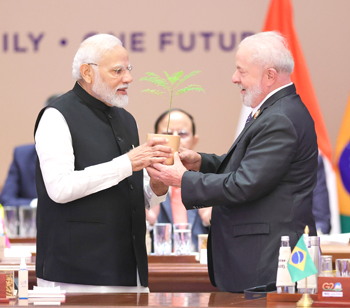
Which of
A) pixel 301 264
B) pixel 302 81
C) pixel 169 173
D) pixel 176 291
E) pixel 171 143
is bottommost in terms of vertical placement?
pixel 176 291

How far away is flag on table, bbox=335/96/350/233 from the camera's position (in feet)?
14.9

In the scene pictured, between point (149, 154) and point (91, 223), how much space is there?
1.17 feet

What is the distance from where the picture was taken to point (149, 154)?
228 centimetres

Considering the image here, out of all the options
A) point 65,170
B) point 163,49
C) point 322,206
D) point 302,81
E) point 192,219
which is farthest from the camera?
point 163,49

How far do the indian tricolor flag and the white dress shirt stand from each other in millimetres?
2653

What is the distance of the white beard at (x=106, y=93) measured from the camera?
238 cm

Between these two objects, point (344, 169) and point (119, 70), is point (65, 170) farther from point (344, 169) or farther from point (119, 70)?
point (344, 169)

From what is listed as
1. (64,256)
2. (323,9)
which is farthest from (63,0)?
(64,256)

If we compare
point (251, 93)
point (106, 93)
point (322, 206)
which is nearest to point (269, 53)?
point (251, 93)

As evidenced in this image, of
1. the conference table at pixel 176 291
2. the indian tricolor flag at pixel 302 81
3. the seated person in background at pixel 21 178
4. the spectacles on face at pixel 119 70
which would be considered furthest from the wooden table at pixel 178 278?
the indian tricolor flag at pixel 302 81

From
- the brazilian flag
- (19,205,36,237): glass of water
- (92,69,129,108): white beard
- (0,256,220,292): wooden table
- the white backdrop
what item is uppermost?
the white backdrop

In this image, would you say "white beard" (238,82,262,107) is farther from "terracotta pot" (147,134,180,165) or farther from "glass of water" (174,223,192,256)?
"glass of water" (174,223,192,256)

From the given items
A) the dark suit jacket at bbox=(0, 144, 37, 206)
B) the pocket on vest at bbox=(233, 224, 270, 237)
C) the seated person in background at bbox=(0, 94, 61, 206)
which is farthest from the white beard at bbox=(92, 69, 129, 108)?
the dark suit jacket at bbox=(0, 144, 37, 206)

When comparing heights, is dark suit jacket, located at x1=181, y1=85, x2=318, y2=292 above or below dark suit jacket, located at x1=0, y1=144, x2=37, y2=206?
below
